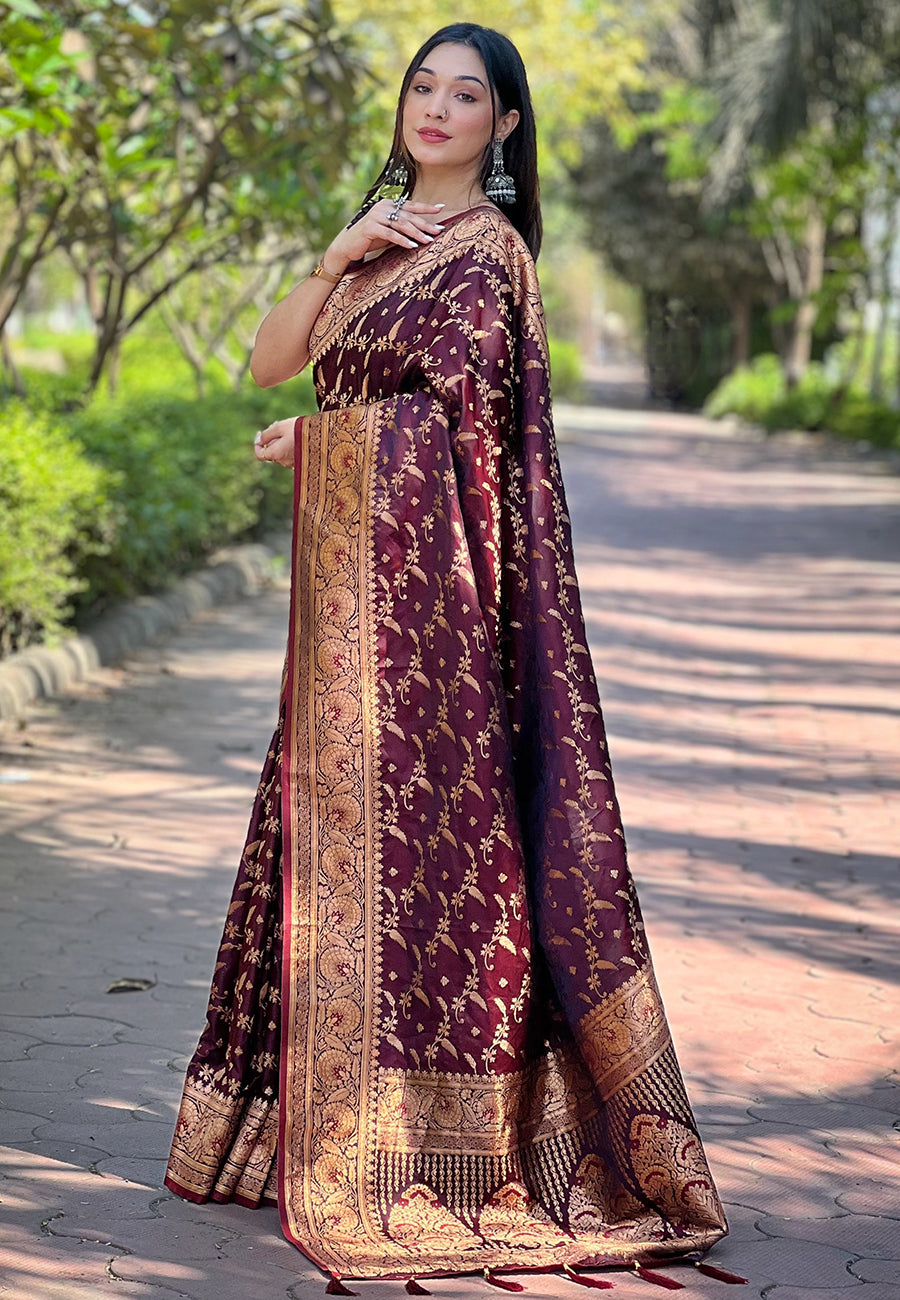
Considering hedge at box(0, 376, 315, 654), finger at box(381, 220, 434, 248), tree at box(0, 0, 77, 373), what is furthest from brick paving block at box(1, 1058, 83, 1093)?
tree at box(0, 0, 77, 373)

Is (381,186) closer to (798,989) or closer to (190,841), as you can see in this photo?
(798,989)

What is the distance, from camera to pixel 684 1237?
2.68 m

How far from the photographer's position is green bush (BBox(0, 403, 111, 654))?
22.0 ft

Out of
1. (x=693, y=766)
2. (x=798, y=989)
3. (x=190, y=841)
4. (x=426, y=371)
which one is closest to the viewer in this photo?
(x=426, y=371)

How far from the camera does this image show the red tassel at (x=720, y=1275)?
103 inches

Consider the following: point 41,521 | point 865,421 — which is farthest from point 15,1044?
point 865,421

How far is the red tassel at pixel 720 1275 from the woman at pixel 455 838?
0.06m

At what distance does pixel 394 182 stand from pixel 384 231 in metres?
0.18

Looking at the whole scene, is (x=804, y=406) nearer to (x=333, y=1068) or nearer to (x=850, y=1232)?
(x=850, y=1232)

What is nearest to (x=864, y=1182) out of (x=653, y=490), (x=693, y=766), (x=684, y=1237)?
(x=684, y=1237)

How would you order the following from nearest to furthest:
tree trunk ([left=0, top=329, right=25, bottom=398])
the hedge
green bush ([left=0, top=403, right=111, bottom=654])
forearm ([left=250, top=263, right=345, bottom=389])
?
forearm ([left=250, top=263, right=345, bottom=389]) → green bush ([left=0, top=403, right=111, bottom=654]) → the hedge → tree trunk ([left=0, top=329, right=25, bottom=398])

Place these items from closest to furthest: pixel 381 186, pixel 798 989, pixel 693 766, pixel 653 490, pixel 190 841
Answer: pixel 381 186
pixel 798 989
pixel 190 841
pixel 693 766
pixel 653 490

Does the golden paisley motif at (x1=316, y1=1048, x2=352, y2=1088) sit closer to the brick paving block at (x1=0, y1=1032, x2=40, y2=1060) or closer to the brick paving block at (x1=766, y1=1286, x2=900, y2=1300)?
the brick paving block at (x1=766, y1=1286, x2=900, y2=1300)

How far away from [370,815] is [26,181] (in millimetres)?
7574
